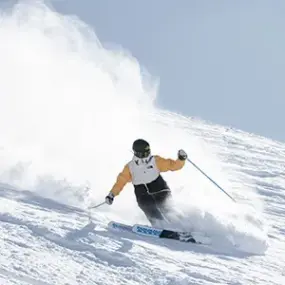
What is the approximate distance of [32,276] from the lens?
16.6ft

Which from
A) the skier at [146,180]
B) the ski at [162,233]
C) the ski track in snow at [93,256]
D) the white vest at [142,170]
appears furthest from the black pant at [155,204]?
the ski track in snow at [93,256]

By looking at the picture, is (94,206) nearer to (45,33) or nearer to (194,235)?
(194,235)

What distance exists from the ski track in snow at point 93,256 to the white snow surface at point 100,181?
0.01 metres

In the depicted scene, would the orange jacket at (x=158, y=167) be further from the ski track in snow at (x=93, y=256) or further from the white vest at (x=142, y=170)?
the ski track in snow at (x=93, y=256)

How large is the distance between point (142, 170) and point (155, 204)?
49cm

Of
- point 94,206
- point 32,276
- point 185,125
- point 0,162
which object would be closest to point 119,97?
point 185,125

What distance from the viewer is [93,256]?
5.77 metres

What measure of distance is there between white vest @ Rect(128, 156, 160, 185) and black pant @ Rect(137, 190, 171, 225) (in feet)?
0.70

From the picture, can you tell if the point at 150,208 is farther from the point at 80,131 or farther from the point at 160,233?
the point at 80,131

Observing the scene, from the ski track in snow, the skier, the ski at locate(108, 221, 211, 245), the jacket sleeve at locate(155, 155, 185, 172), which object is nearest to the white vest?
the skier

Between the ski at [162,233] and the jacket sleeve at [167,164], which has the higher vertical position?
the jacket sleeve at [167,164]

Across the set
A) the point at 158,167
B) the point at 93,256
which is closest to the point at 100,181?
the point at 158,167

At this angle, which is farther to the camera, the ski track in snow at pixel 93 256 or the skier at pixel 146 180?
the skier at pixel 146 180

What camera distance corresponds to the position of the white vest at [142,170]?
806 centimetres
